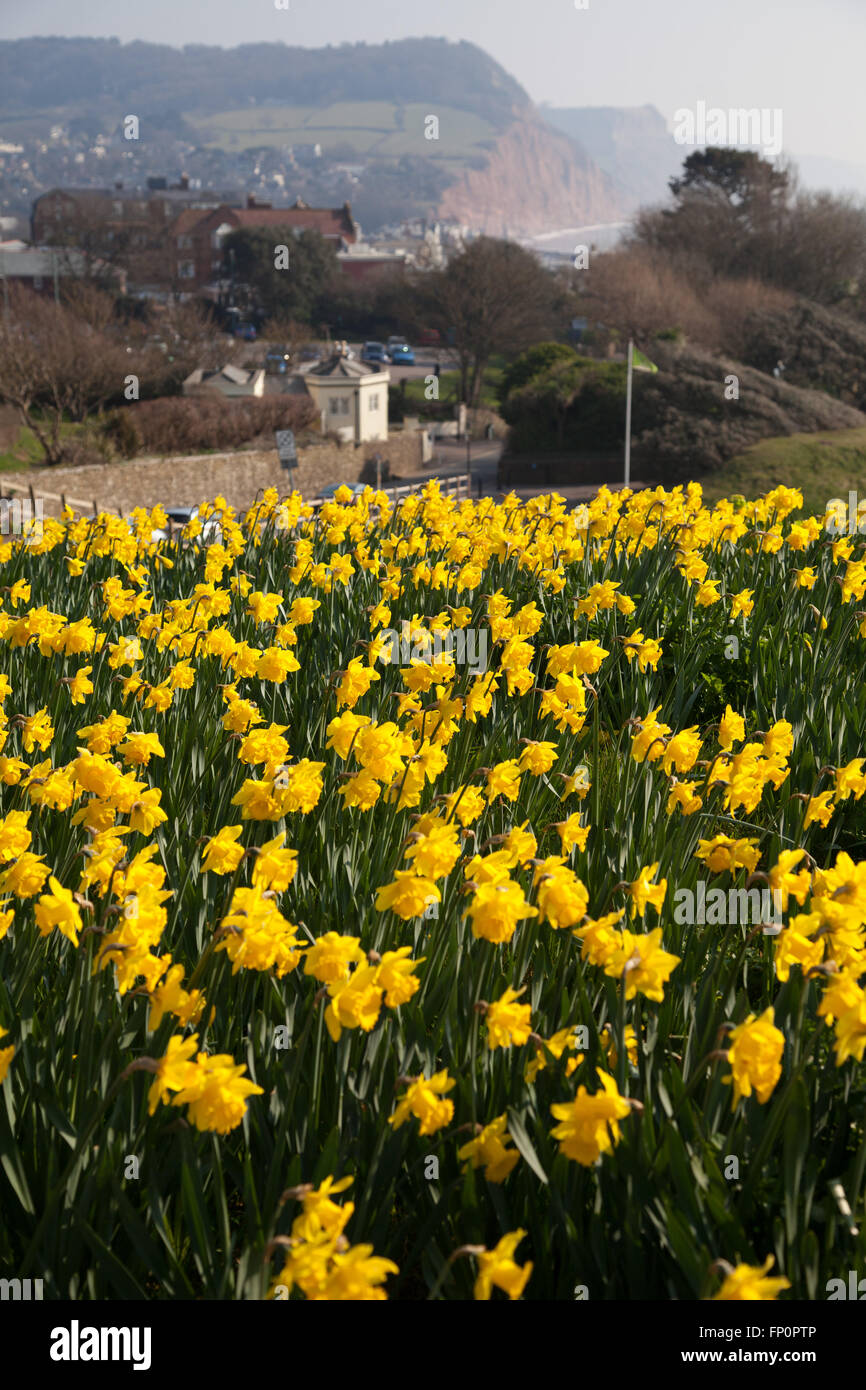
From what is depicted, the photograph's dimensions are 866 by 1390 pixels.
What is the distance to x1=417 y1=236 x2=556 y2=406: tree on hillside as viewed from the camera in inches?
2591

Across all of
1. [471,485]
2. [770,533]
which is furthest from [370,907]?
[471,485]

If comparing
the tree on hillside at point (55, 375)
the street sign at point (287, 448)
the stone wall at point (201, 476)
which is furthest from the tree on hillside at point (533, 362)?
the street sign at point (287, 448)

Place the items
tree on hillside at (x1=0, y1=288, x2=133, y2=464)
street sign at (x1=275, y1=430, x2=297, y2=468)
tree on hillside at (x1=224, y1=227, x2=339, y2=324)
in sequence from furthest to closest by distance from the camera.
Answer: tree on hillside at (x1=224, y1=227, x2=339, y2=324) < tree on hillside at (x1=0, y1=288, x2=133, y2=464) < street sign at (x1=275, y1=430, x2=297, y2=468)

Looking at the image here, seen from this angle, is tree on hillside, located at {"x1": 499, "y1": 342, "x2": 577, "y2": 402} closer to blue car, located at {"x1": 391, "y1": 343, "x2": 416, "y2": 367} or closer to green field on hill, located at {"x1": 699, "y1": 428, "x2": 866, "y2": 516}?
green field on hill, located at {"x1": 699, "y1": 428, "x2": 866, "y2": 516}

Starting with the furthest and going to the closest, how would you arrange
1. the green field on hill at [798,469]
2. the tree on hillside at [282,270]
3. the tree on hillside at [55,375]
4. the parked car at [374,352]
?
the tree on hillside at [282,270] → the parked car at [374,352] → the tree on hillside at [55,375] → the green field on hill at [798,469]

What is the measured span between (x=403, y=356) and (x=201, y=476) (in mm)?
42427

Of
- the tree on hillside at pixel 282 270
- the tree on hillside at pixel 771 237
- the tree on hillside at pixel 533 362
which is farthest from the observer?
the tree on hillside at pixel 282 270

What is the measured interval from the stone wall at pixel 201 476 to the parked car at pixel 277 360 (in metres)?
9.67

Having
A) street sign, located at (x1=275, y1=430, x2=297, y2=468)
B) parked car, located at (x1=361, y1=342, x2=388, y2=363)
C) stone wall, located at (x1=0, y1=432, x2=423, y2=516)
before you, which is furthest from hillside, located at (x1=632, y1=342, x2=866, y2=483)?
parked car, located at (x1=361, y1=342, x2=388, y2=363)

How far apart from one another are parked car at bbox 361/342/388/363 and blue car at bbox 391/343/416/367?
0.66 m

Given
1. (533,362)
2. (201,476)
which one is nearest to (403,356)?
(533,362)

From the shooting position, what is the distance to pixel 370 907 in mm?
2924

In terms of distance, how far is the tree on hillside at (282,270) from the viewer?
80.6 meters

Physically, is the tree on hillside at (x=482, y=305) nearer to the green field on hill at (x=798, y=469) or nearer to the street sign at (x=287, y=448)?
the green field on hill at (x=798, y=469)
